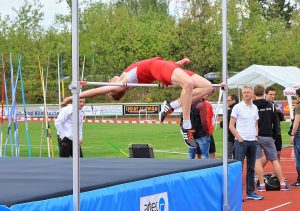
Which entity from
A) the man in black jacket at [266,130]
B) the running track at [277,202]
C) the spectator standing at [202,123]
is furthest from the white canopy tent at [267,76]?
the spectator standing at [202,123]

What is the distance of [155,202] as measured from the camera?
5.57m

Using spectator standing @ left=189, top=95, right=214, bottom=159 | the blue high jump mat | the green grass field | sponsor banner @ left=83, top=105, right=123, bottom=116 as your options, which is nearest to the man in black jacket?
spectator standing @ left=189, top=95, right=214, bottom=159

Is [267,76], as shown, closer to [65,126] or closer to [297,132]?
[297,132]

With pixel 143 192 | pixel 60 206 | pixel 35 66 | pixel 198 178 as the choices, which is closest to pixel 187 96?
pixel 198 178

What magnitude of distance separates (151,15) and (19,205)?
40.2m

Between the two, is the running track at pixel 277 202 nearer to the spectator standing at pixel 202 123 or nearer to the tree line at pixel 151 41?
the spectator standing at pixel 202 123

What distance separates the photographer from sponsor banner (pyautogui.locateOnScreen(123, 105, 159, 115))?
33344 millimetres

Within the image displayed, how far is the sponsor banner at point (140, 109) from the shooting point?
3334 cm

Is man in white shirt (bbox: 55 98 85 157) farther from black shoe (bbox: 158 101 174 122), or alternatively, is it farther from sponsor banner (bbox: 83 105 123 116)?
sponsor banner (bbox: 83 105 123 116)

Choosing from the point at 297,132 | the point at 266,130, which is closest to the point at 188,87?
the point at 266,130

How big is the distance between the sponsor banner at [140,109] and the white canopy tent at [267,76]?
9.23 metres

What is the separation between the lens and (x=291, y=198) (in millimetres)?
9953

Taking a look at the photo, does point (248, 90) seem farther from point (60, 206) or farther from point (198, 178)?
point (60, 206)

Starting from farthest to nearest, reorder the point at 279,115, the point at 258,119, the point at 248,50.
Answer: the point at 248,50
the point at 279,115
the point at 258,119
